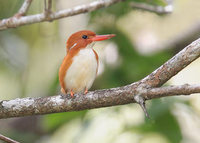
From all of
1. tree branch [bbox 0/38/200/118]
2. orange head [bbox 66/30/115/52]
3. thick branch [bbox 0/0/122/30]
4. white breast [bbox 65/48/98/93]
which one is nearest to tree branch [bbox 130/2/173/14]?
thick branch [bbox 0/0/122/30]

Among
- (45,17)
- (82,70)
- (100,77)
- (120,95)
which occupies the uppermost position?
(45,17)

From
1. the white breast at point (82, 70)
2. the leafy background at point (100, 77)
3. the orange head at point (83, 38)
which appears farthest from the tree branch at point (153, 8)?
the white breast at point (82, 70)

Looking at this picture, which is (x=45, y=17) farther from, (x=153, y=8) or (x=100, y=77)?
(x=153, y=8)

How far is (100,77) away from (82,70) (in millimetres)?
1313

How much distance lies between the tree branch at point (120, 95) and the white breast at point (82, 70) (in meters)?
0.46

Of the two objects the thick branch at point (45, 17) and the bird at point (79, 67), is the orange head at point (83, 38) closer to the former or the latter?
the bird at point (79, 67)

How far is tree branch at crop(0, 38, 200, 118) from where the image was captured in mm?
2432

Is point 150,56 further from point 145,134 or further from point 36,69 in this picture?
point 36,69

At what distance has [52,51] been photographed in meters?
5.60

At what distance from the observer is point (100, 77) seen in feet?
15.3

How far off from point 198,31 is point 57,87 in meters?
2.06

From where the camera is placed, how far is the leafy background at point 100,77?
396 centimetres

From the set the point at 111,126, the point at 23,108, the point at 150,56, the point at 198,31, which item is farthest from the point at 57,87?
the point at 198,31

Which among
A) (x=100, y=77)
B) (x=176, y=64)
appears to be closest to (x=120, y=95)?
(x=176, y=64)
